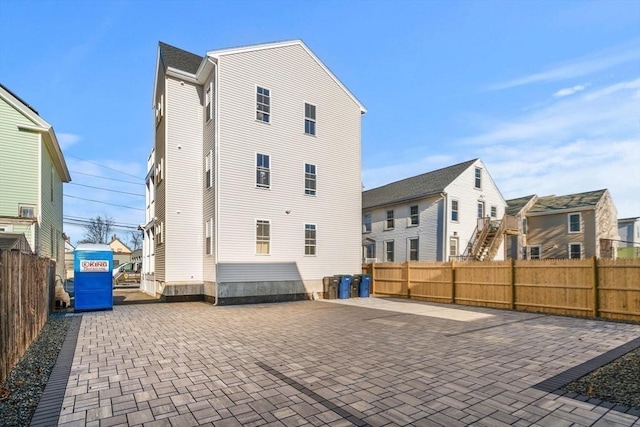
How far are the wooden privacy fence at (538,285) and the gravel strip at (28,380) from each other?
523 inches

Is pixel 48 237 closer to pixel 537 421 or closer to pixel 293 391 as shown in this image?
pixel 293 391

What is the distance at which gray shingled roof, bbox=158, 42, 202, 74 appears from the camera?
16.4 meters

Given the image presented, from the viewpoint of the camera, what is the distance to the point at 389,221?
27.2 m

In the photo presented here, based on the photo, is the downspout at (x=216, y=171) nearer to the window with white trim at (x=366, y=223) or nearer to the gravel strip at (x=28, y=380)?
the gravel strip at (x=28, y=380)

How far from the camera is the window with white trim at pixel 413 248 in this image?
974 inches

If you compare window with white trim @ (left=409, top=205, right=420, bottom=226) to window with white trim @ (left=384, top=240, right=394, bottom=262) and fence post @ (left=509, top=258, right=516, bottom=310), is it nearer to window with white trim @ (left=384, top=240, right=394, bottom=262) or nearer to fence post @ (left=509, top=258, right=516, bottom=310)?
window with white trim @ (left=384, top=240, right=394, bottom=262)

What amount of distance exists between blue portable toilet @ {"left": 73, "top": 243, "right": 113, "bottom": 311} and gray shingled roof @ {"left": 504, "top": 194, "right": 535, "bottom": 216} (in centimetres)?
2683

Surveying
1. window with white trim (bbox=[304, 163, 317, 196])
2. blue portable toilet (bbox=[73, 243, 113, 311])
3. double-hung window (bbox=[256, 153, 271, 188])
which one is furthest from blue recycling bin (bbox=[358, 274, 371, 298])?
blue portable toilet (bbox=[73, 243, 113, 311])

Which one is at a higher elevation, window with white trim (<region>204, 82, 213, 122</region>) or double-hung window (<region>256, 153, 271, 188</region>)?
window with white trim (<region>204, 82, 213, 122</region>)

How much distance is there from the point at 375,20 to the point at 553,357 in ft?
37.1

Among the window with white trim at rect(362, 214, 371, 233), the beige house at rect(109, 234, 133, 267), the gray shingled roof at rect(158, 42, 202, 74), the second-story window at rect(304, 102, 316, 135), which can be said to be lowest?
the beige house at rect(109, 234, 133, 267)

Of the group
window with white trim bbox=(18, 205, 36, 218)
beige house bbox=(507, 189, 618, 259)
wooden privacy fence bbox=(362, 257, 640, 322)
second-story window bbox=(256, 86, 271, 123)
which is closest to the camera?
wooden privacy fence bbox=(362, 257, 640, 322)

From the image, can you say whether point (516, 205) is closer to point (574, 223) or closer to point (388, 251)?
point (574, 223)

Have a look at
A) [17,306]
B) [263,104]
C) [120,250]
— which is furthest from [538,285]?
[120,250]
